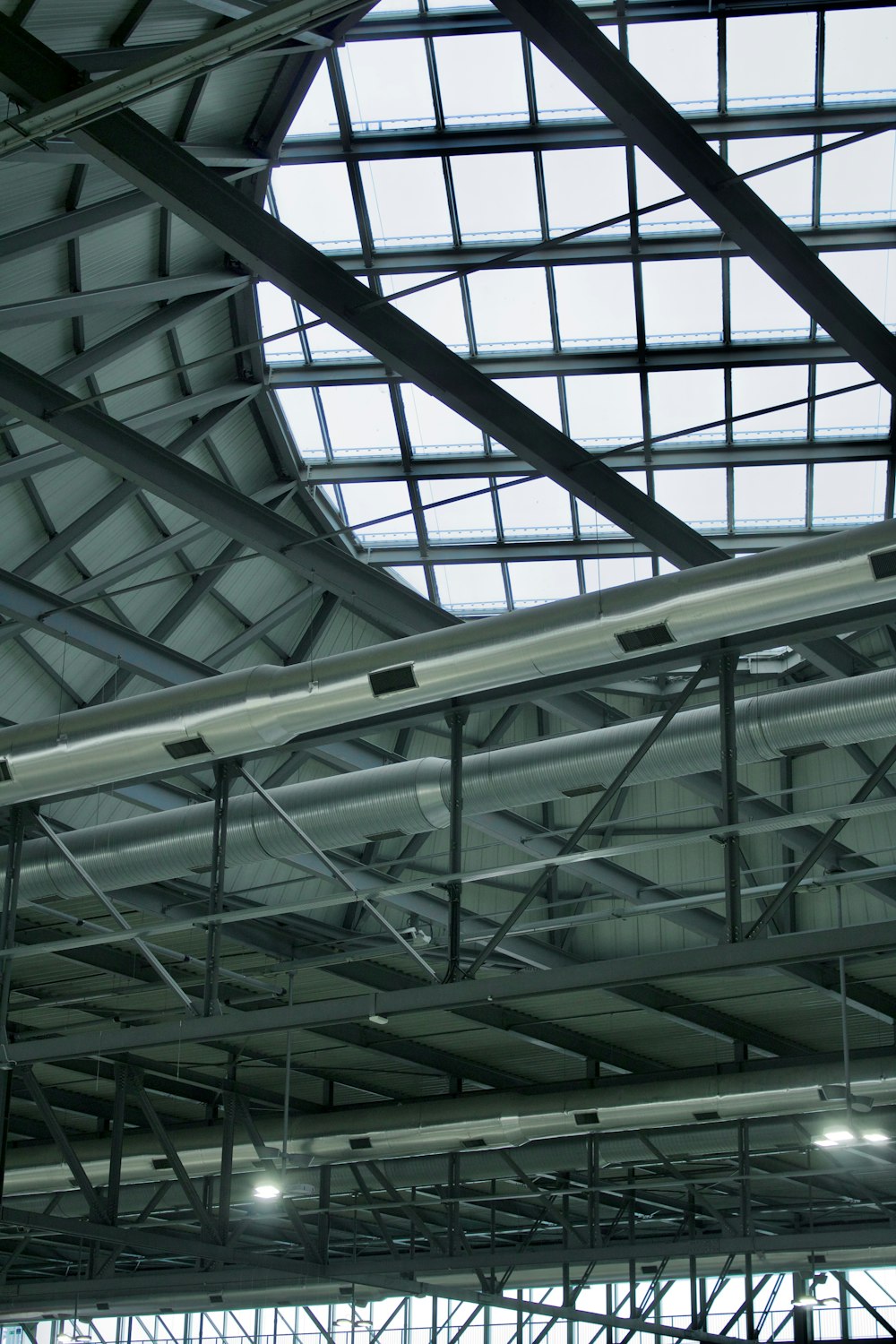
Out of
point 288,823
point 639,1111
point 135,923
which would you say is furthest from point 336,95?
point 639,1111

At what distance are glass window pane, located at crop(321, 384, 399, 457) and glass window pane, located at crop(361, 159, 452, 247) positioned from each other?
339 cm

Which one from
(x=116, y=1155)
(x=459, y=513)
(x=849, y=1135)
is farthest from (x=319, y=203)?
(x=116, y=1155)

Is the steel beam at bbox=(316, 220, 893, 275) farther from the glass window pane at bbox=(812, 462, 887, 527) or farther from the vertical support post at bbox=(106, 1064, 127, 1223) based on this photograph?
the vertical support post at bbox=(106, 1064, 127, 1223)

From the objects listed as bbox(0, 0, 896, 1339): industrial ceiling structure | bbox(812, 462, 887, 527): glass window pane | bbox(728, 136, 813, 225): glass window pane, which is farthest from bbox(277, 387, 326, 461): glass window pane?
bbox(812, 462, 887, 527): glass window pane

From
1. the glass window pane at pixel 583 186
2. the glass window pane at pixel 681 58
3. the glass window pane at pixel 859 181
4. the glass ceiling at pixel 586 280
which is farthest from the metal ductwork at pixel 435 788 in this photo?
the glass window pane at pixel 681 58

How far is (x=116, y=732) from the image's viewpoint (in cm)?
2041

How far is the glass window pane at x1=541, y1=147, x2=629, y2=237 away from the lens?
2189cm

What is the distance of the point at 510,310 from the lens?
79.7ft

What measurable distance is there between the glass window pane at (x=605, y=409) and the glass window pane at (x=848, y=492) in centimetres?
373

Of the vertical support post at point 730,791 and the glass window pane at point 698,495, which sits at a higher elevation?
the glass window pane at point 698,495

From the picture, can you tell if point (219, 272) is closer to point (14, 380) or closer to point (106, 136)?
point (14, 380)

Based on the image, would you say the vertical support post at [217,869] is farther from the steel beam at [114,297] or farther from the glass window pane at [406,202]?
the glass window pane at [406,202]

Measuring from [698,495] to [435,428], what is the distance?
16.5 feet

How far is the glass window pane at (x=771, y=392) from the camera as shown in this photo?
24562 mm
